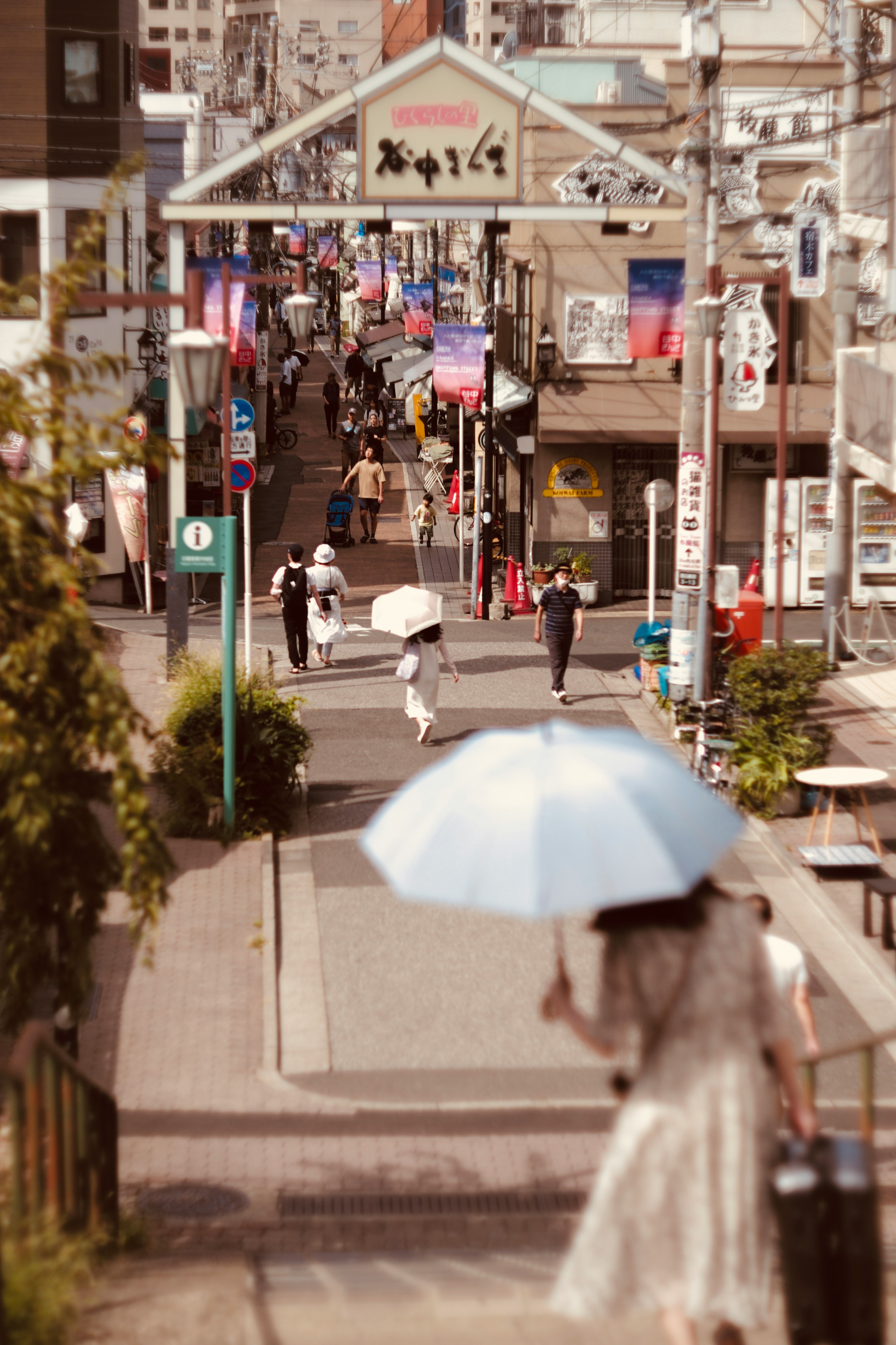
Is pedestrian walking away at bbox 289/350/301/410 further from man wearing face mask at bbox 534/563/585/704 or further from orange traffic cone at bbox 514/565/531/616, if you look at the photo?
man wearing face mask at bbox 534/563/585/704

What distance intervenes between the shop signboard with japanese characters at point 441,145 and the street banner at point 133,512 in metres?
10.7

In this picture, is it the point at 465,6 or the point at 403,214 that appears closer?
the point at 403,214

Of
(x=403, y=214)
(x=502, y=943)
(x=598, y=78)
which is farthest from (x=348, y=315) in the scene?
(x=502, y=943)

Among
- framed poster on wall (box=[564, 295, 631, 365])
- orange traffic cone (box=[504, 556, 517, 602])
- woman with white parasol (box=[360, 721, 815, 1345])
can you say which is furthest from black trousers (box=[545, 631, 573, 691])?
woman with white parasol (box=[360, 721, 815, 1345])

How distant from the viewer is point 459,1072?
31.1 feet

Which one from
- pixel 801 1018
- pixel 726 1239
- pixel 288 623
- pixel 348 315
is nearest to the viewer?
pixel 726 1239

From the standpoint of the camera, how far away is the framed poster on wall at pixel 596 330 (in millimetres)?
27297

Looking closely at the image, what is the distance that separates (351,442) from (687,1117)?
115 ft

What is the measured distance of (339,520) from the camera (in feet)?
107

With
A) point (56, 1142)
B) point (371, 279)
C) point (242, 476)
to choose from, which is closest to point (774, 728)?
point (242, 476)

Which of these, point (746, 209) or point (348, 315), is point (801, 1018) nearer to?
point (746, 209)

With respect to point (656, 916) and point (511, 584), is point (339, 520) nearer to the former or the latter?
→ point (511, 584)

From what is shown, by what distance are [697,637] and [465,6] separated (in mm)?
100612

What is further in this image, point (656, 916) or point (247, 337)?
point (247, 337)
